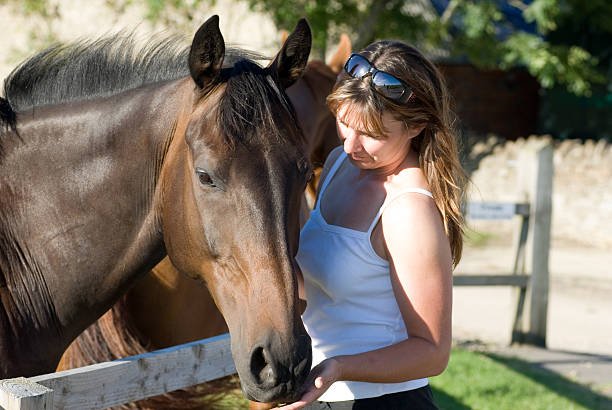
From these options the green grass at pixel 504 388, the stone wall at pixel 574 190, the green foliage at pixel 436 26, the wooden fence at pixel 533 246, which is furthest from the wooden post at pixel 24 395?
the stone wall at pixel 574 190

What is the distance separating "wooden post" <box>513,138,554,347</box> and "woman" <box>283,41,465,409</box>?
18.2 ft

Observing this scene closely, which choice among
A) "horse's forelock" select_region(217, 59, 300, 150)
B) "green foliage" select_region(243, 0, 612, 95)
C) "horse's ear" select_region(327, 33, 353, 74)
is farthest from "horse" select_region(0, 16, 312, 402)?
"green foliage" select_region(243, 0, 612, 95)

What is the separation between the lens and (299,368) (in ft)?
6.26

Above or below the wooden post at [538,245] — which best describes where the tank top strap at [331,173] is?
above

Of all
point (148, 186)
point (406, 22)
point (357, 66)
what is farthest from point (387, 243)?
point (406, 22)

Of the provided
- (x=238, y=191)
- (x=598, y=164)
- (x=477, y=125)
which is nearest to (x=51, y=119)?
(x=238, y=191)

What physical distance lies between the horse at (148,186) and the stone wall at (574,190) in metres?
10.3

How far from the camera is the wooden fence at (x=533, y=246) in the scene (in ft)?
24.7

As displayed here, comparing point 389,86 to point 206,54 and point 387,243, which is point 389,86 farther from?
point 206,54

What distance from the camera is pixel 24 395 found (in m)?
1.86

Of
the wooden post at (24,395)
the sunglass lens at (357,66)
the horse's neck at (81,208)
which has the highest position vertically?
the sunglass lens at (357,66)

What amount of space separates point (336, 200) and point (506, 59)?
1005 centimetres

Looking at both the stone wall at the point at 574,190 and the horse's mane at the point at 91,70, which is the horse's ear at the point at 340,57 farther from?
the stone wall at the point at 574,190

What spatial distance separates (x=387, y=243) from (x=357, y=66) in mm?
505
